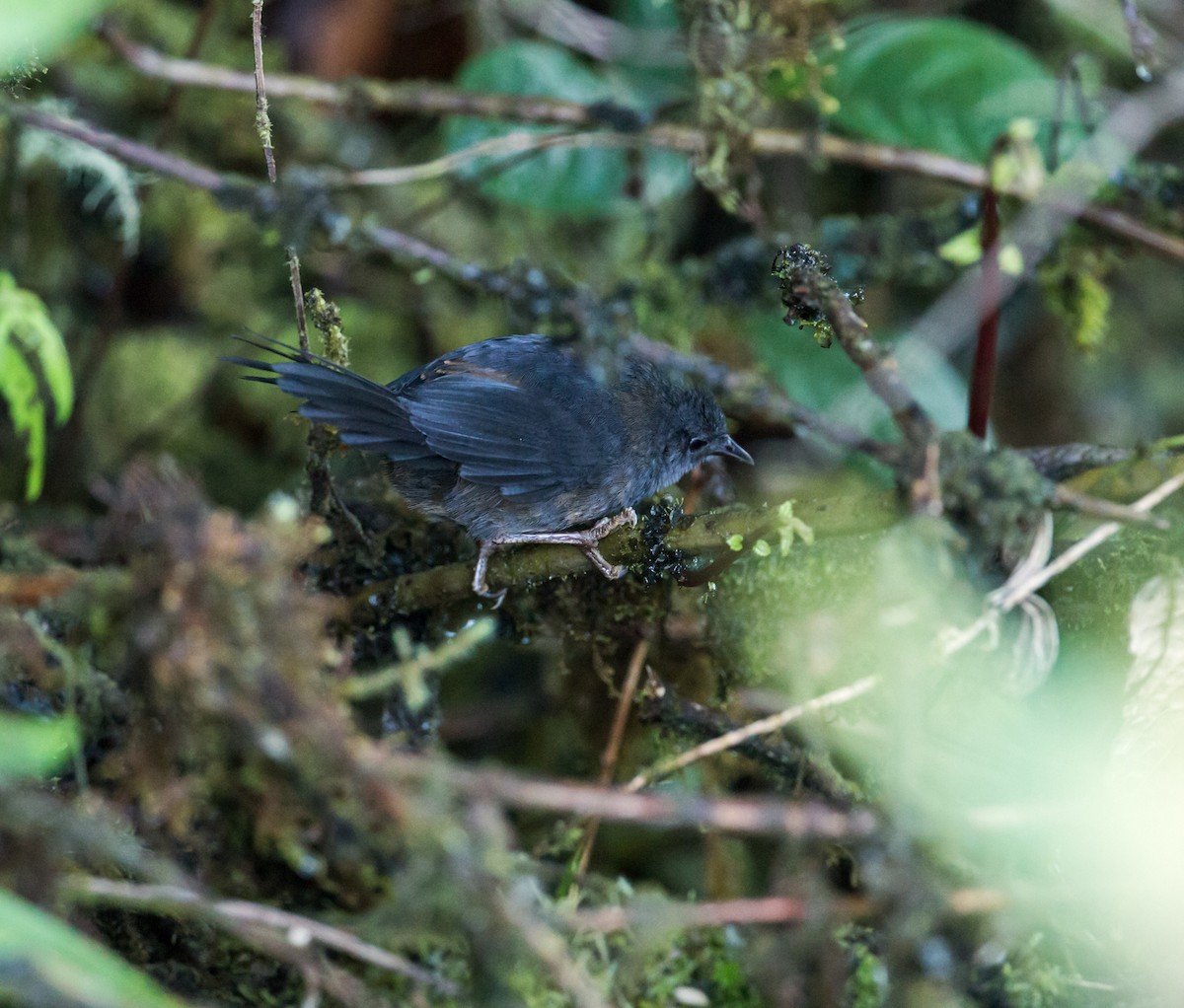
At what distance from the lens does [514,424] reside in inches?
107

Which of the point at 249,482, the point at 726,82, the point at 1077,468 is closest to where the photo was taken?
the point at 1077,468

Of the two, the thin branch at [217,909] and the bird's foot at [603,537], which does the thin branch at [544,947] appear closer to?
the thin branch at [217,909]

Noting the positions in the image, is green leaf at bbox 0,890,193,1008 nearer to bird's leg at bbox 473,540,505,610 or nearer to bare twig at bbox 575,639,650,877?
bird's leg at bbox 473,540,505,610

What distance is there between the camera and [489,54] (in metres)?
3.87

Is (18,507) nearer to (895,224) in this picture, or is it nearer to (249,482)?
(249,482)

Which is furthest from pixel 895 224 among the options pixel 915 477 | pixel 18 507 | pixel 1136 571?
pixel 18 507

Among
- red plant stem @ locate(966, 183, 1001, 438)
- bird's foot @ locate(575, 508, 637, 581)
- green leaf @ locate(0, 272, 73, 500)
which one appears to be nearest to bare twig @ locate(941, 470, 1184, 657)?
red plant stem @ locate(966, 183, 1001, 438)

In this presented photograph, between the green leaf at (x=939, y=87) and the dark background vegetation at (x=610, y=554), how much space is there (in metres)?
0.02

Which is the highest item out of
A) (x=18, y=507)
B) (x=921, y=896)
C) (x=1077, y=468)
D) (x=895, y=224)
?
(x=895, y=224)

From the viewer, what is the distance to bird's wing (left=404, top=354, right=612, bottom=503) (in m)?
2.66

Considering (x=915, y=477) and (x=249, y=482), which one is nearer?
(x=915, y=477)

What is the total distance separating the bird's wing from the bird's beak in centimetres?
39

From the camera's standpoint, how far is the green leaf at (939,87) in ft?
11.3

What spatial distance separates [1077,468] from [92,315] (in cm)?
361
